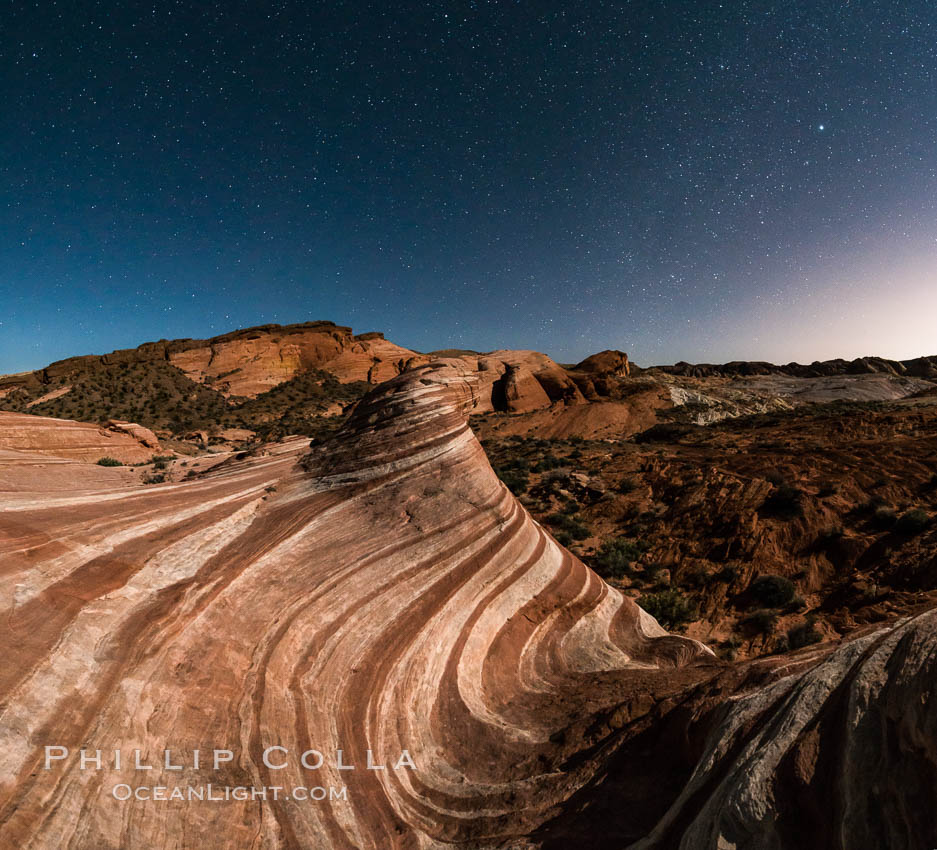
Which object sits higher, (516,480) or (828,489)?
(828,489)

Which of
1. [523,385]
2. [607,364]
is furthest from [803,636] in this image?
[607,364]

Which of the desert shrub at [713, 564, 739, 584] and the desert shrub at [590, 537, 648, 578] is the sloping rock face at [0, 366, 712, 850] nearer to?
the desert shrub at [590, 537, 648, 578]

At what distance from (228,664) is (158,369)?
62452mm

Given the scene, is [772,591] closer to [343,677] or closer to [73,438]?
[343,677]

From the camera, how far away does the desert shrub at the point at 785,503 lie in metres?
13.8

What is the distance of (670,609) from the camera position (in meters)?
10.5

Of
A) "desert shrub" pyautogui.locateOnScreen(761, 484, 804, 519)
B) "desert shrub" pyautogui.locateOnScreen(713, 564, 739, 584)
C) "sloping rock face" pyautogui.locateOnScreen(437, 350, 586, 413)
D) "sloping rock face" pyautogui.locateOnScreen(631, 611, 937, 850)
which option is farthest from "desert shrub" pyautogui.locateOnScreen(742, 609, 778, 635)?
"sloping rock face" pyautogui.locateOnScreen(437, 350, 586, 413)

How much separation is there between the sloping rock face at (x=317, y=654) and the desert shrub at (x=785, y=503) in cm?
1024

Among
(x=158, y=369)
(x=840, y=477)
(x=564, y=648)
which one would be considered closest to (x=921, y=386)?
(x=840, y=477)

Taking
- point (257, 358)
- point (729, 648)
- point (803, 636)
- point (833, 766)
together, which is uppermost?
point (257, 358)

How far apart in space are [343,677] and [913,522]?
15.5 metres

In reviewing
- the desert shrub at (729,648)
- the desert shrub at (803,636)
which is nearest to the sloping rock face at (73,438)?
the desert shrub at (729,648)

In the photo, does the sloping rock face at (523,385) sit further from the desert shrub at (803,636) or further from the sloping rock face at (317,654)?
the sloping rock face at (317,654)

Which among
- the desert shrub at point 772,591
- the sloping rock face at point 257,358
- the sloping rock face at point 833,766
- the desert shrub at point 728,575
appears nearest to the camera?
the sloping rock face at point 833,766
